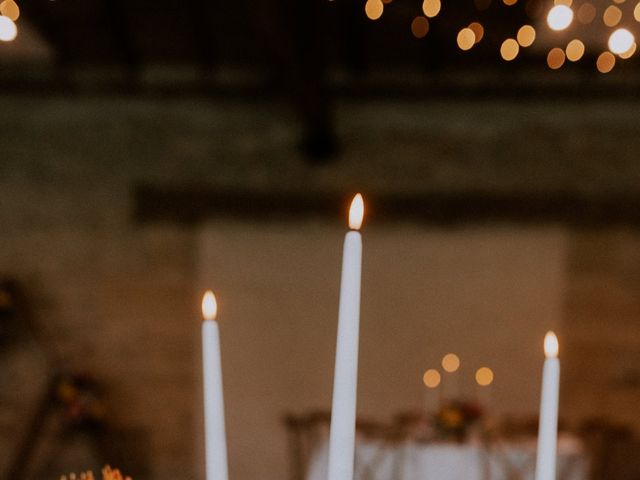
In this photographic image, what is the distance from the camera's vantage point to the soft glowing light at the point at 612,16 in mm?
2797

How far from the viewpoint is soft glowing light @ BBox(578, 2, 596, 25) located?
9.00 ft

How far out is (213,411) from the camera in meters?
0.51

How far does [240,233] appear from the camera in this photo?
18.1 feet

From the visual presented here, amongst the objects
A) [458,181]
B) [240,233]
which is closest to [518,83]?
[458,181]

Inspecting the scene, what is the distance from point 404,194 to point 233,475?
8.77ft

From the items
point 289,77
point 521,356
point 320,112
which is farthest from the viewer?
point 521,356

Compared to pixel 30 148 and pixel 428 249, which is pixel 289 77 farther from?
pixel 30 148

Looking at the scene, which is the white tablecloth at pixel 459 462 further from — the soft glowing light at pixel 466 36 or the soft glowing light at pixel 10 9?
the soft glowing light at pixel 10 9

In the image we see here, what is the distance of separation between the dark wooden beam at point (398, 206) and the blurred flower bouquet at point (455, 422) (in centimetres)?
177

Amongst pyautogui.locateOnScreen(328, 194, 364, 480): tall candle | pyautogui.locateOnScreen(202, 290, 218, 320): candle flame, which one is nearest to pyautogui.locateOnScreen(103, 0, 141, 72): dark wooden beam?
pyautogui.locateOnScreen(202, 290, 218, 320): candle flame

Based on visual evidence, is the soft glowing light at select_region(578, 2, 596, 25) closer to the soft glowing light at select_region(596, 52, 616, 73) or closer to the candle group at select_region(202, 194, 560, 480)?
the soft glowing light at select_region(596, 52, 616, 73)

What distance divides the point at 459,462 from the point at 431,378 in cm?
157

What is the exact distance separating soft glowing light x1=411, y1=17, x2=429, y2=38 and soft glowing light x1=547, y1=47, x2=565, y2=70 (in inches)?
34.0

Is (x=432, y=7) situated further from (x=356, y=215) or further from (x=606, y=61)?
(x=356, y=215)
